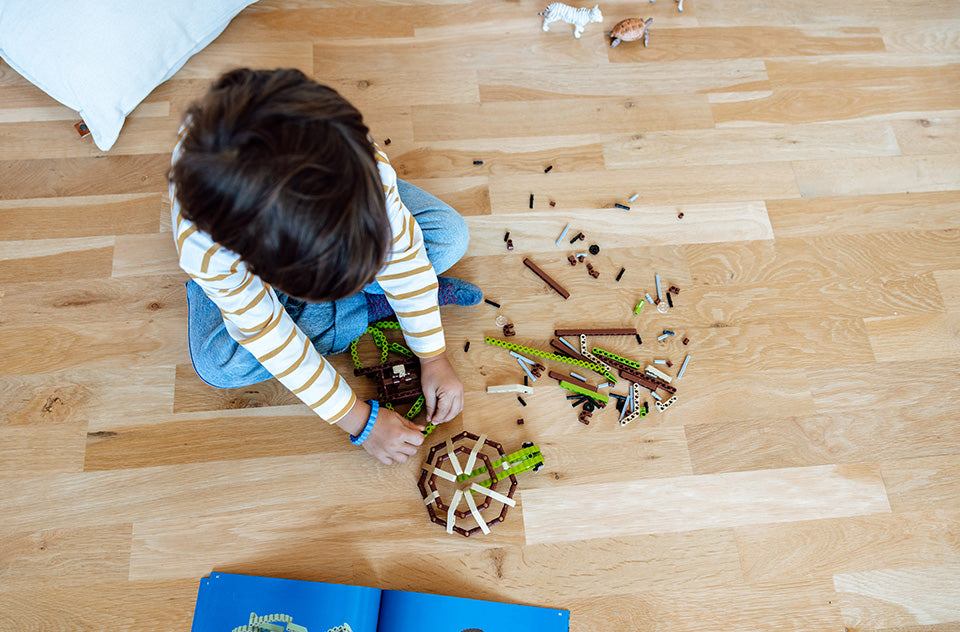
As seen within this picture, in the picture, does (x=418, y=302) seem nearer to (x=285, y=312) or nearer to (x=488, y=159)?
(x=285, y=312)

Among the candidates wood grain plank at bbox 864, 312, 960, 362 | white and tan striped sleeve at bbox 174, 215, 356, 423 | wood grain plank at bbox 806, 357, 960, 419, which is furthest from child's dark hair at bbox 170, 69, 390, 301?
wood grain plank at bbox 864, 312, 960, 362

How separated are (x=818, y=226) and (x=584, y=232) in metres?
0.50

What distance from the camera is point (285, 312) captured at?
0.89 m


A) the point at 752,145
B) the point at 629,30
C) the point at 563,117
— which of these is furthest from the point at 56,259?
the point at 752,145

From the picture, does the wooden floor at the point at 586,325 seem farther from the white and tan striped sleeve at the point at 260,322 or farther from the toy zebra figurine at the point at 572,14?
the white and tan striped sleeve at the point at 260,322

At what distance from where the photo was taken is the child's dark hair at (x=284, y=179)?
1.82 ft

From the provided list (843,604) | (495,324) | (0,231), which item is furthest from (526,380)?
(0,231)

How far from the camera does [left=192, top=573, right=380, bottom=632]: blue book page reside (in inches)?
37.0

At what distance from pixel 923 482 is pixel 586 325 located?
0.66 m

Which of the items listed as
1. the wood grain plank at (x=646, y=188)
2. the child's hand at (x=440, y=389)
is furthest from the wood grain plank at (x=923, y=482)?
the child's hand at (x=440, y=389)

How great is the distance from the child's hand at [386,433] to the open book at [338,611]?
0.21m

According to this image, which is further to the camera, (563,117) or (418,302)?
(563,117)

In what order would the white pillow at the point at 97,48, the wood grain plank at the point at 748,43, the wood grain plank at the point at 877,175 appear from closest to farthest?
1. the white pillow at the point at 97,48
2. the wood grain plank at the point at 877,175
3. the wood grain plank at the point at 748,43

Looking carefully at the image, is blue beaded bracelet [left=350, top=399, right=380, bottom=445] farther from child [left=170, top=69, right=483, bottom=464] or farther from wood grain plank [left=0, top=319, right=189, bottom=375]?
wood grain plank [left=0, top=319, right=189, bottom=375]
